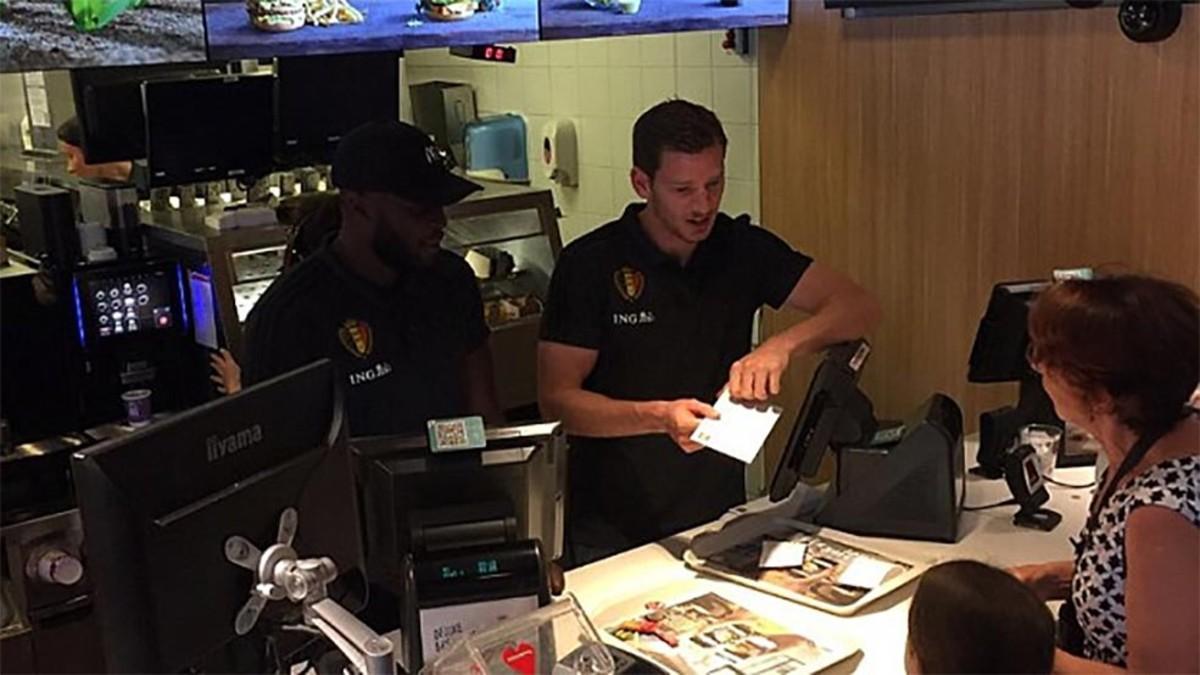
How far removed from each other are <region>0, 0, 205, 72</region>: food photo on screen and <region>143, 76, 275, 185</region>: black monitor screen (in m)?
0.75

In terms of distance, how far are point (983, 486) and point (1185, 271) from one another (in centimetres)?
73

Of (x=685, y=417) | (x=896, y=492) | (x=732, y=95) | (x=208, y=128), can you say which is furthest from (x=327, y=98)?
(x=896, y=492)

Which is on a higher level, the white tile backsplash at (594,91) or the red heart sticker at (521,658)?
the white tile backsplash at (594,91)

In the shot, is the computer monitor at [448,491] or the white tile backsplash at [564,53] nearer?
the computer monitor at [448,491]

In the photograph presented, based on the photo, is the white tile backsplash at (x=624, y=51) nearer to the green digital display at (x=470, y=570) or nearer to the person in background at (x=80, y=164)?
the person in background at (x=80, y=164)

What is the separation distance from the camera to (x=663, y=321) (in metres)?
2.86

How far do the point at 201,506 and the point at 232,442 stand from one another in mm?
96

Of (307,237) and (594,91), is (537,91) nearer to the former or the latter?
(594,91)

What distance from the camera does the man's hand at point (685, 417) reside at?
2.47m

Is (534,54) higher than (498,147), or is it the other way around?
(534,54)

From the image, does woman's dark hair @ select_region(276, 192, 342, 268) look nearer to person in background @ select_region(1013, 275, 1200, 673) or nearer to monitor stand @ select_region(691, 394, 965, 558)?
monitor stand @ select_region(691, 394, 965, 558)

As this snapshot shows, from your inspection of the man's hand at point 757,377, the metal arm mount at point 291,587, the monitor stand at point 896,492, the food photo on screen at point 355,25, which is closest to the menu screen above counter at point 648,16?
the food photo on screen at point 355,25

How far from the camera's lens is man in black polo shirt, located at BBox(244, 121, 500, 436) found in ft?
8.52

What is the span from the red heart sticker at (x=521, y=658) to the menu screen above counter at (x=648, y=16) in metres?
2.22
